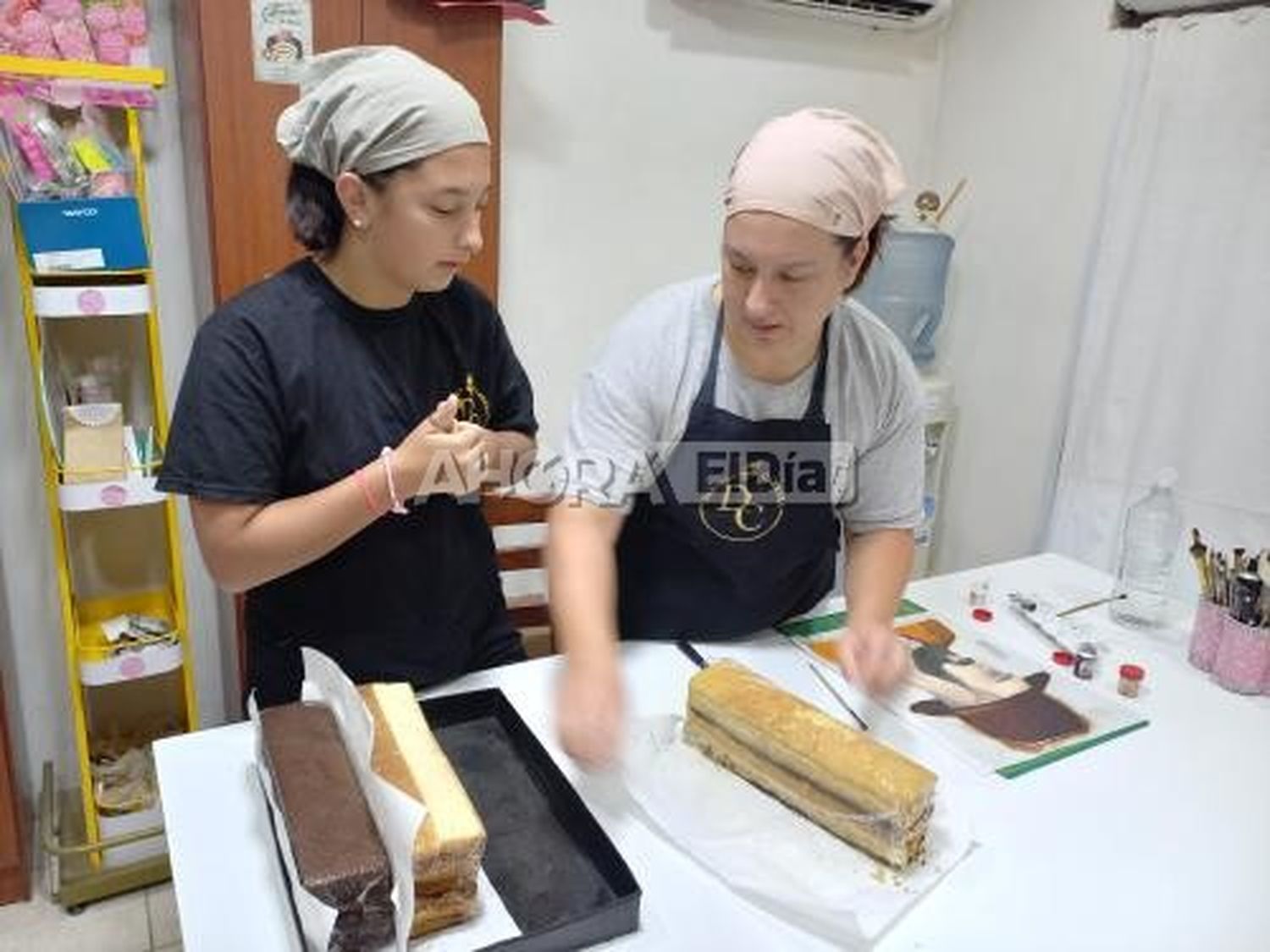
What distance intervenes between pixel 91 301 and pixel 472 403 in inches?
29.9

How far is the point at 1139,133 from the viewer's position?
2117 millimetres

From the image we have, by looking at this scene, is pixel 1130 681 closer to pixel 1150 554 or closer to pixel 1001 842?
pixel 1001 842

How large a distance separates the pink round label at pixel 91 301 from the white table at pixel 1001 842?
2.94ft

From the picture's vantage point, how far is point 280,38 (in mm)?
1661

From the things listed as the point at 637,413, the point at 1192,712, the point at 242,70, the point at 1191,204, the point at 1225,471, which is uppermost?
the point at 242,70

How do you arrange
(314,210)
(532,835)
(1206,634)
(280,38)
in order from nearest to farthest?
(532,835) → (314,210) → (1206,634) → (280,38)

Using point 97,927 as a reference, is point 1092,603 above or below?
above

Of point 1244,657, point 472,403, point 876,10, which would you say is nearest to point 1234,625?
point 1244,657

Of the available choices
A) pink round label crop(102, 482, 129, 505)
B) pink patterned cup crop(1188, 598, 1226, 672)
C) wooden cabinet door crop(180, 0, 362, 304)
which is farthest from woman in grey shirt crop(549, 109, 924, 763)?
pink round label crop(102, 482, 129, 505)

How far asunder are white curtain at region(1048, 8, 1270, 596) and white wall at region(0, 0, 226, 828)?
2.04 meters

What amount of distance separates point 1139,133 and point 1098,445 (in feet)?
2.33

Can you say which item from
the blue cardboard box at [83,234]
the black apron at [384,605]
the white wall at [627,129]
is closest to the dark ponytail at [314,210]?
the black apron at [384,605]

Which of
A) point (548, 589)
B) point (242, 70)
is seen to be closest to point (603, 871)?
point (548, 589)

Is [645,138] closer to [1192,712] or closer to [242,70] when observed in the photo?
[242,70]
